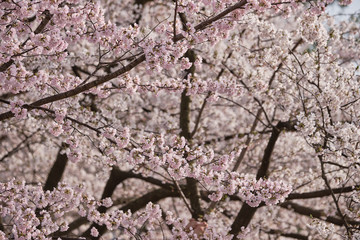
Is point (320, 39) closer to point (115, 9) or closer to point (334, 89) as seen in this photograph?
point (334, 89)

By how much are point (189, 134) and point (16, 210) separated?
3.77 m

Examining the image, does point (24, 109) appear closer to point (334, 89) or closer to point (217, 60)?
point (334, 89)

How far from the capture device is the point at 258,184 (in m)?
5.00

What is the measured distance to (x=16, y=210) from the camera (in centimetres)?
562

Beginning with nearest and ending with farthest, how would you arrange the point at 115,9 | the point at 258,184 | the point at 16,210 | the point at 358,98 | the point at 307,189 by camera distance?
the point at 258,184 < the point at 16,210 < the point at 358,98 < the point at 307,189 < the point at 115,9

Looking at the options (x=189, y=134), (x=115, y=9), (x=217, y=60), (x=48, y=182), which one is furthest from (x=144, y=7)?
(x=48, y=182)

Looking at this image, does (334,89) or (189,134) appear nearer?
(334,89)

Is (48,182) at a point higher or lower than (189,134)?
lower

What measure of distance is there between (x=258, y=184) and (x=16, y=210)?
304 cm

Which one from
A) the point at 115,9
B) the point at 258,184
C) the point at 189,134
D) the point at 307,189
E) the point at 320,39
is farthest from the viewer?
the point at 115,9

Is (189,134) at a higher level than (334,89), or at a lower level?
lower

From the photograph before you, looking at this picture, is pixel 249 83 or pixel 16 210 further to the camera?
pixel 249 83

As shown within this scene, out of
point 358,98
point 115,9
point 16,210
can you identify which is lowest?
point 16,210

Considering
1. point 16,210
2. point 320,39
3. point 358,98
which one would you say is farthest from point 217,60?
point 16,210
